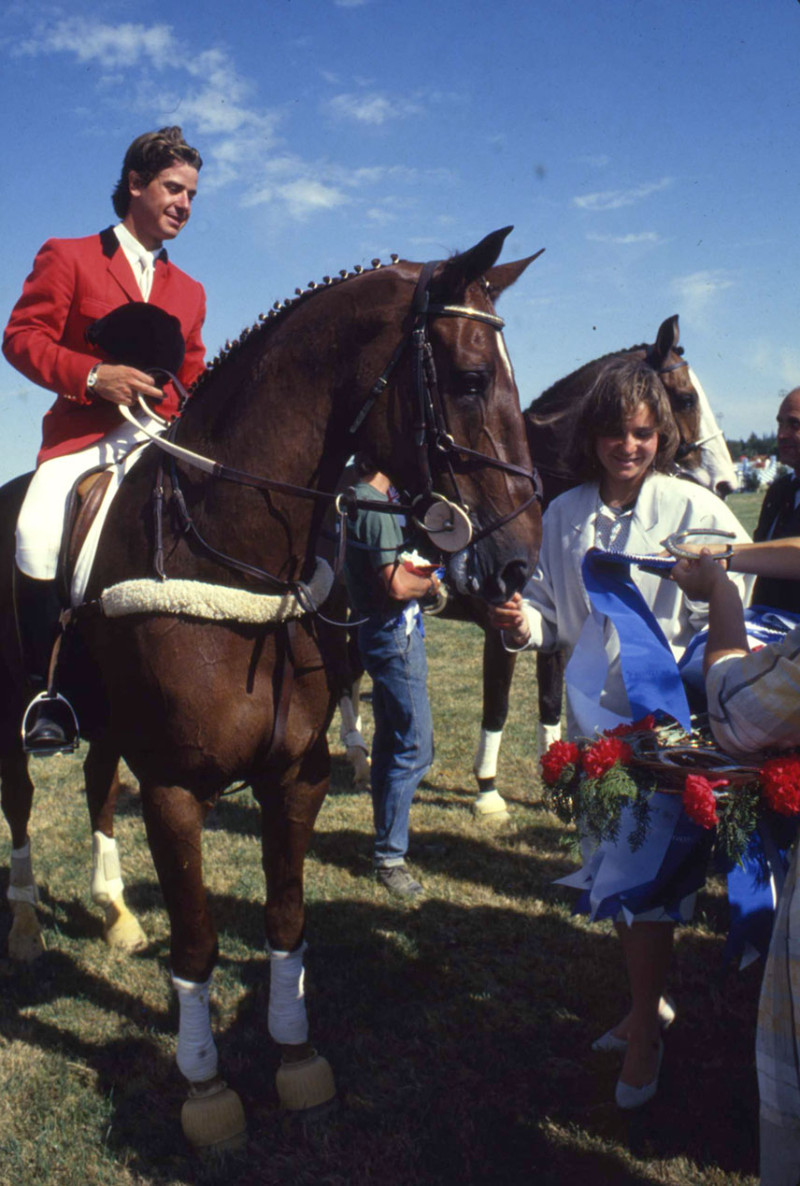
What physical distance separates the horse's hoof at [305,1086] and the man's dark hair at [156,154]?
343 cm

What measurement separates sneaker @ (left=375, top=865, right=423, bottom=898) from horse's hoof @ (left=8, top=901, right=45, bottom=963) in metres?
1.81

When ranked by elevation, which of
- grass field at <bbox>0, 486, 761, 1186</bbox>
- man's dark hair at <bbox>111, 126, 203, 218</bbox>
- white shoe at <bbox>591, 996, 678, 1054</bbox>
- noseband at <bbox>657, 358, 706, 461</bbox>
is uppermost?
man's dark hair at <bbox>111, 126, 203, 218</bbox>

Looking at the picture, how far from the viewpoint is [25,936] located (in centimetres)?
426

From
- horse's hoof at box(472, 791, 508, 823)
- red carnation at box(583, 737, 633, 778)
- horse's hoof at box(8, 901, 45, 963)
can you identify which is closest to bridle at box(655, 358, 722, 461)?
horse's hoof at box(472, 791, 508, 823)

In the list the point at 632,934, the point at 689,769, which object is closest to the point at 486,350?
the point at 689,769

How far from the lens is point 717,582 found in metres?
2.22

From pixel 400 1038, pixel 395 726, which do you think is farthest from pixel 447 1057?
pixel 395 726

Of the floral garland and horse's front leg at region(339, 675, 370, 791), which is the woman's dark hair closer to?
the floral garland

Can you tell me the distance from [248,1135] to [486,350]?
2.74 meters

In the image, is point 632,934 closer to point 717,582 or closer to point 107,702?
point 717,582

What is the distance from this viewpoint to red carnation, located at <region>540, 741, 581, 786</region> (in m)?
2.40

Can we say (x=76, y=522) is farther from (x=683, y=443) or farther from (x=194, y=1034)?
(x=683, y=443)

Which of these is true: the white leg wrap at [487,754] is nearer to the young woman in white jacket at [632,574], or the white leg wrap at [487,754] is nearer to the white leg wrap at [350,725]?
the white leg wrap at [350,725]

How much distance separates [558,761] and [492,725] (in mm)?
3739
